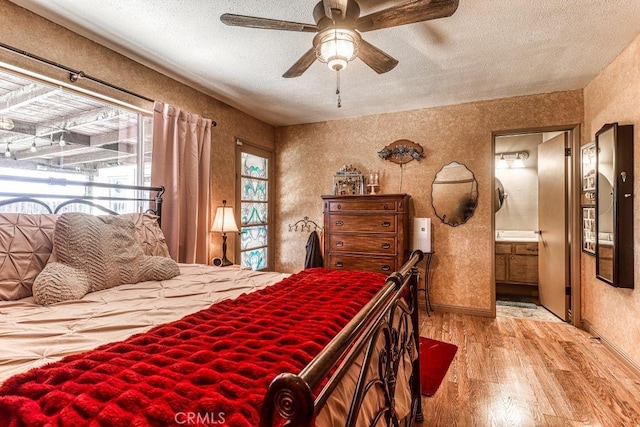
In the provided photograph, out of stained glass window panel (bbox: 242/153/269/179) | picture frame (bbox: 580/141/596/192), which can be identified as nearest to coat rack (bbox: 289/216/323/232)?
stained glass window panel (bbox: 242/153/269/179)

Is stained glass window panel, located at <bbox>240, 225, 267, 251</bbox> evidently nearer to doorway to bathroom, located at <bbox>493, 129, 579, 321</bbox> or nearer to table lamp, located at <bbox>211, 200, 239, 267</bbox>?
table lamp, located at <bbox>211, 200, 239, 267</bbox>

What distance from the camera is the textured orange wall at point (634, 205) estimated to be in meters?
2.36

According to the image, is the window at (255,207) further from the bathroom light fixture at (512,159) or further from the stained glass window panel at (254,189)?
the bathroom light fixture at (512,159)

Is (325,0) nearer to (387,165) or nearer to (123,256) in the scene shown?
(123,256)

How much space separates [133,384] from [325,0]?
180cm

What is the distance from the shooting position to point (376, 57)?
210cm

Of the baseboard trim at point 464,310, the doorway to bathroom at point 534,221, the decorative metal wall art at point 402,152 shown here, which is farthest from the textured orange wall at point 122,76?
the doorway to bathroom at point 534,221

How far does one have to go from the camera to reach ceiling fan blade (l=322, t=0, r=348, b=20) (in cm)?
167

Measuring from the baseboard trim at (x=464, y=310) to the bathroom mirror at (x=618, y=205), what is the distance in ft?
4.06

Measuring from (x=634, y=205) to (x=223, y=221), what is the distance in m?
3.46

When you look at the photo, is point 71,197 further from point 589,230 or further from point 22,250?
point 589,230

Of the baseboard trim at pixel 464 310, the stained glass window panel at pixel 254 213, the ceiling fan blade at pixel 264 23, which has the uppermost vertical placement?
the ceiling fan blade at pixel 264 23

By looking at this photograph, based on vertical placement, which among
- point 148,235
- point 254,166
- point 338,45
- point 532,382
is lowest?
point 532,382

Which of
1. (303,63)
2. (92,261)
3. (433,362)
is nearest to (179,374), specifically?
(92,261)
